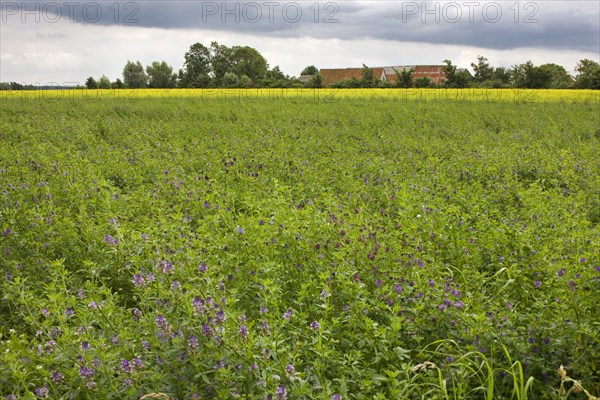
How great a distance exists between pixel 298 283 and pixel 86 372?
1806mm

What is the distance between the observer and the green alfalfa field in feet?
8.55

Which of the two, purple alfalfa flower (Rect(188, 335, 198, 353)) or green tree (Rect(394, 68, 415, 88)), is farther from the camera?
green tree (Rect(394, 68, 415, 88))

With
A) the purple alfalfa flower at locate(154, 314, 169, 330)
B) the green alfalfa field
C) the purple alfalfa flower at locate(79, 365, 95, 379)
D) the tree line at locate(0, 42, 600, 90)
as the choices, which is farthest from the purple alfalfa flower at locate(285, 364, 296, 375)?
the tree line at locate(0, 42, 600, 90)

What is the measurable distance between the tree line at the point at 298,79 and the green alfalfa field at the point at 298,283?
30676 mm

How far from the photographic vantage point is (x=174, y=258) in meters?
3.57

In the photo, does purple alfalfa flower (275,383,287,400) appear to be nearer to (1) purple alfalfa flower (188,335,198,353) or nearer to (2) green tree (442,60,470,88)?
(1) purple alfalfa flower (188,335,198,353)

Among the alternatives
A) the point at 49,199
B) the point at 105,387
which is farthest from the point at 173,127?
the point at 105,387

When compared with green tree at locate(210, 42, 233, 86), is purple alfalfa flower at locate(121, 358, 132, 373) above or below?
below

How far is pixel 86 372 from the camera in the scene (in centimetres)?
250

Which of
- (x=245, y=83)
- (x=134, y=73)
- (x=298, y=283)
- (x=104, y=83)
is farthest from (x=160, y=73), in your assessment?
(x=298, y=283)

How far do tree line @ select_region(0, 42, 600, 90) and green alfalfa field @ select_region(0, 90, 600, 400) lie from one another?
30.7 metres

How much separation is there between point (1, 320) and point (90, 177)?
9.41ft

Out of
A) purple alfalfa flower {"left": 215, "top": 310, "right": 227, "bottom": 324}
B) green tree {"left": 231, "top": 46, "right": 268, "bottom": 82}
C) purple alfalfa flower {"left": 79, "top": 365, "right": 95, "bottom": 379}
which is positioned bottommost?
purple alfalfa flower {"left": 79, "top": 365, "right": 95, "bottom": 379}

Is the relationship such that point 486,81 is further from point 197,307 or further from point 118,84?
point 197,307
